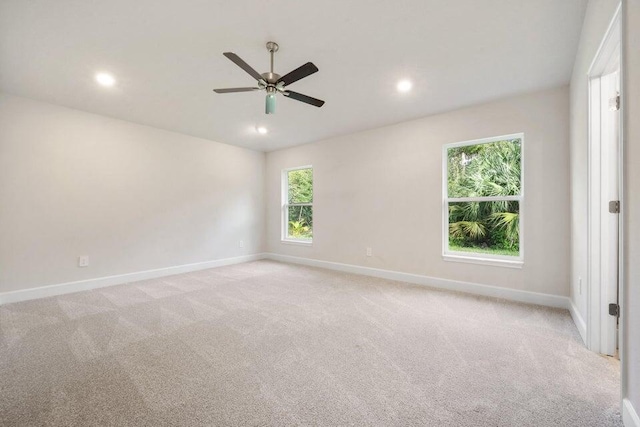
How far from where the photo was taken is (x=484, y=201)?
135 inches

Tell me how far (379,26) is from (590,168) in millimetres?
1918

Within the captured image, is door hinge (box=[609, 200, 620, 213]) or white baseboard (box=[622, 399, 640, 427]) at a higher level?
door hinge (box=[609, 200, 620, 213])

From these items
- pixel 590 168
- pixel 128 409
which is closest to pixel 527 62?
pixel 590 168

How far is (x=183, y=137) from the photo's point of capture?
4.66 meters

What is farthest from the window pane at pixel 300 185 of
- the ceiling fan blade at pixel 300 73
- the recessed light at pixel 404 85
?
the ceiling fan blade at pixel 300 73

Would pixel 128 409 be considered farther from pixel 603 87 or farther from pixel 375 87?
pixel 603 87

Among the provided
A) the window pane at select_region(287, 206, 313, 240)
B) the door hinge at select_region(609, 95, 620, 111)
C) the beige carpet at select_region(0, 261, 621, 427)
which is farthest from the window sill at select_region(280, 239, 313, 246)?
the door hinge at select_region(609, 95, 620, 111)

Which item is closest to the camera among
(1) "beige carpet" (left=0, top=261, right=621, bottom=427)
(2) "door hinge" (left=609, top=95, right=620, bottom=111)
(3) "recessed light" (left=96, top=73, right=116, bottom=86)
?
(1) "beige carpet" (left=0, top=261, right=621, bottom=427)

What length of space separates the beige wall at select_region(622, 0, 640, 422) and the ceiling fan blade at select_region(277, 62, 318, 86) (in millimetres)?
1665

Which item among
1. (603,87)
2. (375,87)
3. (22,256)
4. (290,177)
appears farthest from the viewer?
(290,177)

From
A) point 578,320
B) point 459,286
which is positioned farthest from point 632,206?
point 459,286

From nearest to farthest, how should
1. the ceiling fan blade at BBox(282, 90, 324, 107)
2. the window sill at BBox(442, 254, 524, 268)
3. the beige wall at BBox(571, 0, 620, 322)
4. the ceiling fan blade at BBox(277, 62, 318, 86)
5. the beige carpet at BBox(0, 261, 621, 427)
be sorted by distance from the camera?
the beige carpet at BBox(0, 261, 621, 427) < the beige wall at BBox(571, 0, 620, 322) < the ceiling fan blade at BBox(277, 62, 318, 86) < the ceiling fan blade at BBox(282, 90, 324, 107) < the window sill at BBox(442, 254, 524, 268)

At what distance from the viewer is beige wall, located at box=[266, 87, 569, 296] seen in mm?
2959

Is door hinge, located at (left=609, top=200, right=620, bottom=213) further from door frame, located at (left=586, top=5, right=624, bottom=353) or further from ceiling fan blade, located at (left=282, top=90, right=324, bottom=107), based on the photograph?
ceiling fan blade, located at (left=282, top=90, right=324, bottom=107)
